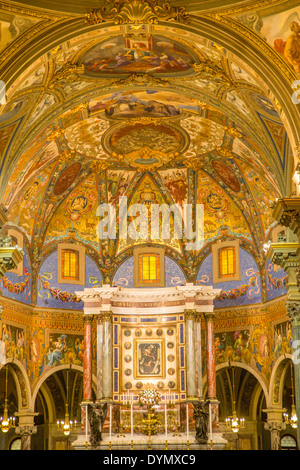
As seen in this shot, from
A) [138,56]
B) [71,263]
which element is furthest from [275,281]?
[138,56]

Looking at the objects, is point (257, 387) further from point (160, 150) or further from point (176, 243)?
point (160, 150)

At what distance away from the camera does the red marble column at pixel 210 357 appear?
28.6m

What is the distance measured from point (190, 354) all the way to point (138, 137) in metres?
8.34

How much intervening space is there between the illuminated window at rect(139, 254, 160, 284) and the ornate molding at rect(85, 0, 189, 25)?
46.0ft

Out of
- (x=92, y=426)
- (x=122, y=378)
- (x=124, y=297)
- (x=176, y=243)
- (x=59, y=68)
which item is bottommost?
(x=92, y=426)

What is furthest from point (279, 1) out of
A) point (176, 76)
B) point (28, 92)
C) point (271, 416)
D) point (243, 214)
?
point (271, 416)

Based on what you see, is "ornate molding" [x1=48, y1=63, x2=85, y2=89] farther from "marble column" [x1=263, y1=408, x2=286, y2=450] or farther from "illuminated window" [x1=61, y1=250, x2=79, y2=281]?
"marble column" [x1=263, y1=408, x2=286, y2=450]

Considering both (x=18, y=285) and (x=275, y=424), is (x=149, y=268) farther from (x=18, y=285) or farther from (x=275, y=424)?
(x=275, y=424)

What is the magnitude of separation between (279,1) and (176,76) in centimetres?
570

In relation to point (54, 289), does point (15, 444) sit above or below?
below

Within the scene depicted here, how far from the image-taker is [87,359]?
95.3ft

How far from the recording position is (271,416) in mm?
28125

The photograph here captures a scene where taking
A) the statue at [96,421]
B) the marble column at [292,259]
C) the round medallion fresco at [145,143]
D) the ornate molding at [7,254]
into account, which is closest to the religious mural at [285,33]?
the marble column at [292,259]

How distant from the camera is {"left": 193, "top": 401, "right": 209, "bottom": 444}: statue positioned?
26.6 metres
